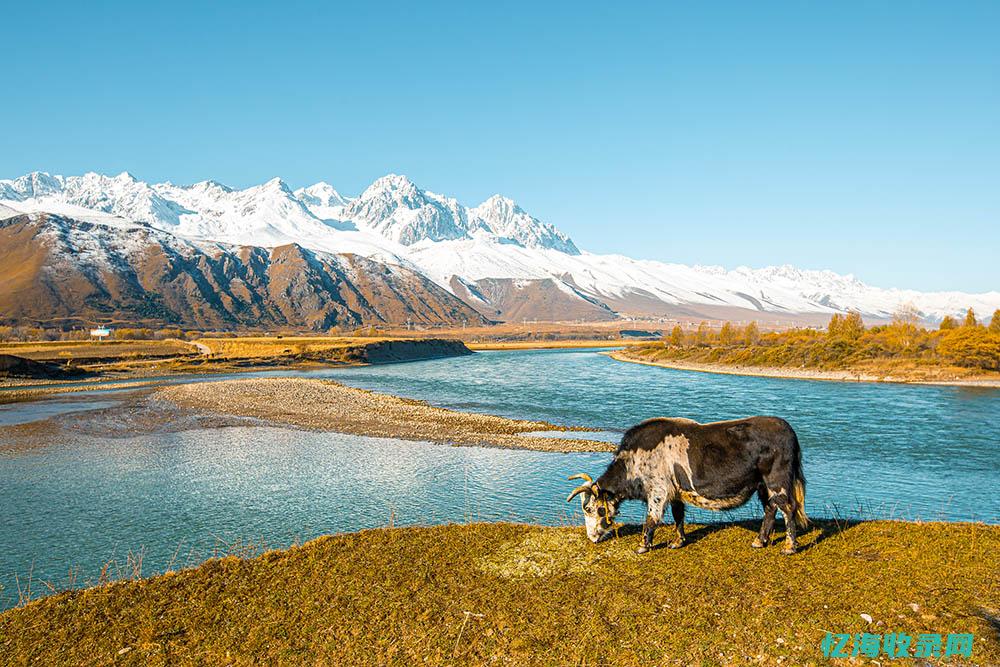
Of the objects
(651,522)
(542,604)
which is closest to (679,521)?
(651,522)

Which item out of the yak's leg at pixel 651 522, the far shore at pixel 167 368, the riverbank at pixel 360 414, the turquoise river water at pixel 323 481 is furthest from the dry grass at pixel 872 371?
the yak's leg at pixel 651 522

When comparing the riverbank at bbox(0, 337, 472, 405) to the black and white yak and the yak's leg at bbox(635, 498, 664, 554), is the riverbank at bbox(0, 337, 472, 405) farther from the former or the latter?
the yak's leg at bbox(635, 498, 664, 554)

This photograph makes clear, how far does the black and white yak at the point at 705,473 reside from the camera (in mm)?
13500

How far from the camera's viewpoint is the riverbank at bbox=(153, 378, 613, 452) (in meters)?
43.7

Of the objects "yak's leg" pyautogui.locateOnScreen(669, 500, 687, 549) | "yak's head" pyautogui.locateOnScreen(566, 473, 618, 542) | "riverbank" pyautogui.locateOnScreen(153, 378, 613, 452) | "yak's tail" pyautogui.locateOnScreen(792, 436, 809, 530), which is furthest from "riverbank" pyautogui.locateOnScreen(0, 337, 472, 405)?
"yak's tail" pyautogui.locateOnScreen(792, 436, 809, 530)

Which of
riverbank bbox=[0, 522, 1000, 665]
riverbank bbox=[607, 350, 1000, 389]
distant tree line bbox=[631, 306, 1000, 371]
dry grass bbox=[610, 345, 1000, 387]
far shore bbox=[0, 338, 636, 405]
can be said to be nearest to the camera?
riverbank bbox=[0, 522, 1000, 665]

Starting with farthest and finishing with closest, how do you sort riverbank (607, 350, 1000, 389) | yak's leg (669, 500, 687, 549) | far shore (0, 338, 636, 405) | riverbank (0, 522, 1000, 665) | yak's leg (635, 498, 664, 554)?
riverbank (607, 350, 1000, 389) < far shore (0, 338, 636, 405) < yak's leg (669, 500, 687, 549) < yak's leg (635, 498, 664, 554) < riverbank (0, 522, 1000, 665)

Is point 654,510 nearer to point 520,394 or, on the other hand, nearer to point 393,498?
point 393,498

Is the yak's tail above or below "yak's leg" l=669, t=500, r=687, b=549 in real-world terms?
above

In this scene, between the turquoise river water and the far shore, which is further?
the far shore

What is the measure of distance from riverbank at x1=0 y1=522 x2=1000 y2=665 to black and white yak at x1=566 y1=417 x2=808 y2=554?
768 mm

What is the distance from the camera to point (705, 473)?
540 inches

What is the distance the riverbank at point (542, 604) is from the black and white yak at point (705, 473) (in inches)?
30.3

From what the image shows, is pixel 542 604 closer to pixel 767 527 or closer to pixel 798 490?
pixel 767 527
